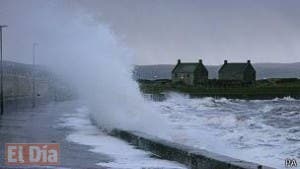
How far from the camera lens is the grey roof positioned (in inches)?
5396

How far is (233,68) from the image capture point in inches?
5497

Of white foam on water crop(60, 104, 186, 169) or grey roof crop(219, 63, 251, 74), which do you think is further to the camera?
grey roof crop(219, 63, 251, 74)

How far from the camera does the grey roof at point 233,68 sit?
13705 cm

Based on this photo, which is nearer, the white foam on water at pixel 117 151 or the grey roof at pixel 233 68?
the white foam on water at pixel 117 151

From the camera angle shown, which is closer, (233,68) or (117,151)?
(117,151)

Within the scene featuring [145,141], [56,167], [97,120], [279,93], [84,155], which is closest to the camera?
[56,167]

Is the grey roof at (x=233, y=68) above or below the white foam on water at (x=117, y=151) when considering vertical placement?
above

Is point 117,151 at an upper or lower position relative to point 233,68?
lower

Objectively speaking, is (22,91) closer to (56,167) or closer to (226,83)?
(56,167)

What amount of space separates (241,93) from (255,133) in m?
77.2

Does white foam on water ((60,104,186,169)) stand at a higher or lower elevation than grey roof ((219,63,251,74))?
lower

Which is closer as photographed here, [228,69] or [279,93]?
[279,93]

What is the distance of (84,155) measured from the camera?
12.9 m

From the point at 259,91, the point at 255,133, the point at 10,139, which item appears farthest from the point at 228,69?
the point at 10,139
